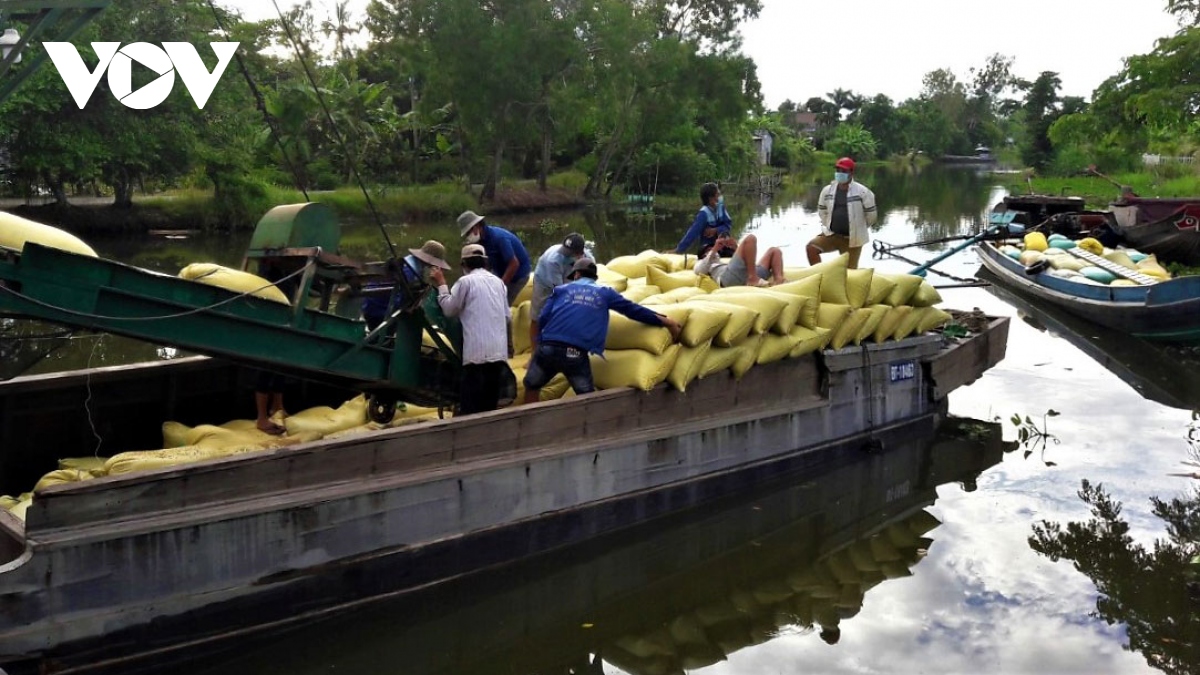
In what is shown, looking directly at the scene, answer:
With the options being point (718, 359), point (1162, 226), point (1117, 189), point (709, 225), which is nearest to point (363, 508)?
point (718, 359)

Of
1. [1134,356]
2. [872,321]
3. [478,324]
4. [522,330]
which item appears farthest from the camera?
[1134,356]

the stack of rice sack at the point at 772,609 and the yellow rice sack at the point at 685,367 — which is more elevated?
the yellow rice sack at the point at 685,367

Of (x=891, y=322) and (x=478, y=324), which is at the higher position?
(x=478, y=324)

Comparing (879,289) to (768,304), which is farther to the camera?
(879,289)

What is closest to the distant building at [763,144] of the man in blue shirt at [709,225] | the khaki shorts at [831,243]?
the khaki shorts at [831,243]

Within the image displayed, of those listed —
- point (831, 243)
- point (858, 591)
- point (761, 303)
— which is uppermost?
point (831, 243)

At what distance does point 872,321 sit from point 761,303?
146 cm

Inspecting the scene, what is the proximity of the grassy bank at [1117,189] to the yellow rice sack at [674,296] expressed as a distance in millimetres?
21425

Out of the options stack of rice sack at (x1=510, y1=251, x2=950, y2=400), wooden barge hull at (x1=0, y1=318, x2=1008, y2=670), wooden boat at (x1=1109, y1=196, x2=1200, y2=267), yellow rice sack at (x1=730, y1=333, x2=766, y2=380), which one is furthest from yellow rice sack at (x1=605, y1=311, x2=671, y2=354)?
wooden boat at (x1=1109, y1=196, x2=1200, y2=267)

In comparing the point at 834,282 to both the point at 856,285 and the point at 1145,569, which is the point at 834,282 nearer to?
the point at 856,285

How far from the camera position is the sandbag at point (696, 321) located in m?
6.59

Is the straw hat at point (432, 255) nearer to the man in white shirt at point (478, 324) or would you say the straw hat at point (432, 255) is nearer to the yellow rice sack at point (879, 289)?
the man in white shirt at point (478, 324)

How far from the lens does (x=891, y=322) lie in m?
8.35

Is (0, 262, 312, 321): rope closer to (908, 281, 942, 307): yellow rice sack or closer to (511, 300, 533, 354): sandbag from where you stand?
(511, 300, 533, 354): sandbag
